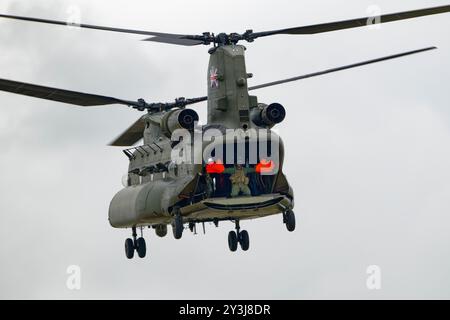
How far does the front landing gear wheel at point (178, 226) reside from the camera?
4372 centimetres

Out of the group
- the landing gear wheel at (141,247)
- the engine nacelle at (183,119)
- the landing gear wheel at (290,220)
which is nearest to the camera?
the landing gear wheel at (290,220)

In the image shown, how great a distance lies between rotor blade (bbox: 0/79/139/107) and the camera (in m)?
44.2

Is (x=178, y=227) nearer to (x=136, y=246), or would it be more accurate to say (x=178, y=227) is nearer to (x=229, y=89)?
(x=229, y=89)

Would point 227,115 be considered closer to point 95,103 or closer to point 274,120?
point 274,120

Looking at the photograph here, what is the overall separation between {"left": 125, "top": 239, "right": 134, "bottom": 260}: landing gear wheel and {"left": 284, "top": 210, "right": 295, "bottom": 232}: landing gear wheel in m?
8.81

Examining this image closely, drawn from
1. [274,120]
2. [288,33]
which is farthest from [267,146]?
[288,33]

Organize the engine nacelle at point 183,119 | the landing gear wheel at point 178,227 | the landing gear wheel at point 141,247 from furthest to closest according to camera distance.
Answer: the landing gear wheel at point 141,247
the engine nacelle at point 183,119
the landing gear wheel at point 178,227

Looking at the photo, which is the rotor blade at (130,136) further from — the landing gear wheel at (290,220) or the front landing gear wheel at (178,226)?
the landing gear wheel at (290,220)

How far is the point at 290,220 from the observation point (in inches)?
1740

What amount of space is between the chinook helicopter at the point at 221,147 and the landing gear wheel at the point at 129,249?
3755 millimetres

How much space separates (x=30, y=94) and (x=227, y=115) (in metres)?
7.03

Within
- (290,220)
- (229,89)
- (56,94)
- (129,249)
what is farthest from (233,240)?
(56,94)

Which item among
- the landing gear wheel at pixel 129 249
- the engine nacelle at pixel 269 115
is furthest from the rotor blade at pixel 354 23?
the landing gear wheel at pixel 129 249

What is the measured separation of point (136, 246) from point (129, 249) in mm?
305
